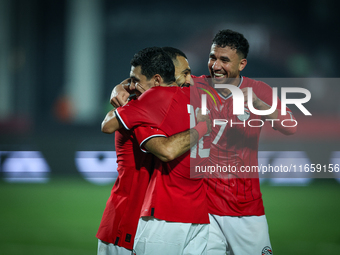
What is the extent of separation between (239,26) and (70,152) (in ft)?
18.4

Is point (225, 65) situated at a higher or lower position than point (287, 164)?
higher

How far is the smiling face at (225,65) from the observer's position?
2.41 meters

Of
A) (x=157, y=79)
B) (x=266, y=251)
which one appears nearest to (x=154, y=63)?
(x=157, y=79)

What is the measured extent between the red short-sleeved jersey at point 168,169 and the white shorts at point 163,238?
0.04 meters

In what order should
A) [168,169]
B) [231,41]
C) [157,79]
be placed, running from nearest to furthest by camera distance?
[168,169]
[157,79]
[231,41]

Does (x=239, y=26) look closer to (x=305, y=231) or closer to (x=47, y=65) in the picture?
(x=47, y=65)

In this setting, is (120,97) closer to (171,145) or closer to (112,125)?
(112,125)

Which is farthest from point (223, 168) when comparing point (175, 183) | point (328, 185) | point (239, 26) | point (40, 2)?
point (40, 2)

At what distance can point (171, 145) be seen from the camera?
1.74 meters

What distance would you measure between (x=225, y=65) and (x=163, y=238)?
1224 millimetres

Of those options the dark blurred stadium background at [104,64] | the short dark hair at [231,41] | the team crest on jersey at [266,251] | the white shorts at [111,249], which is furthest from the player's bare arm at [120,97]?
the dark blurred stadium background at [104,64]

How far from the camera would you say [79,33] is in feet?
34.5

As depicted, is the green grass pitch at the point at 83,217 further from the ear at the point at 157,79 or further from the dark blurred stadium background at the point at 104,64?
the ear at the point at 157,79

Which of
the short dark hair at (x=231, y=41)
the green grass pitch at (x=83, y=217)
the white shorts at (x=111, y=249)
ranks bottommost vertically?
the green grass pitch at (x=83, y=217)
